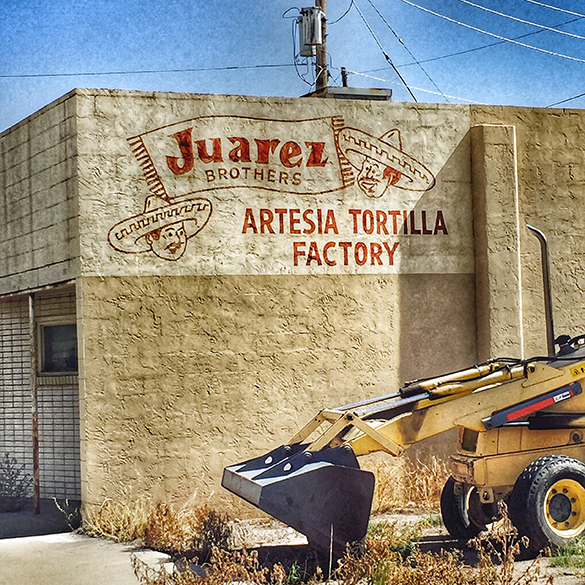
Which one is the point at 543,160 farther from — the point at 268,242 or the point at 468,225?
the point at 268,242

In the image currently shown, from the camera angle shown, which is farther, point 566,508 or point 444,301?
point 444,301

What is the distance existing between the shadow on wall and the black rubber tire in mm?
2232

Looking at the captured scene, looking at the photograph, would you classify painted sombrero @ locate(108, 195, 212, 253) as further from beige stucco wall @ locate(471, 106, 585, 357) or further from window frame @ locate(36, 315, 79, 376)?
beige stucco wall @ locate(471, 106, 585, 357)

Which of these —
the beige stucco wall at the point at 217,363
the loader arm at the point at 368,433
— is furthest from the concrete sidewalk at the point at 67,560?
the loader arm at the point at 368,433

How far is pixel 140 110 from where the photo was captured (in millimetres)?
10734

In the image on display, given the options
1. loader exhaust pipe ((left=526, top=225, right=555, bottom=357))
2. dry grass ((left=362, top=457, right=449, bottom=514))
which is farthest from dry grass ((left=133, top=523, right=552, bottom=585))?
loader exhaust pipe ((left=526, top=225, right=555, bottom=357))

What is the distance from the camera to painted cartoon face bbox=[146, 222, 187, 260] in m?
10.6

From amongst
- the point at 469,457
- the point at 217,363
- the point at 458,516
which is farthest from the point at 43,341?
the point at 469,457

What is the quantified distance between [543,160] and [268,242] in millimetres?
4066

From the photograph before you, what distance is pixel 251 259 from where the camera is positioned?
35.8 feet

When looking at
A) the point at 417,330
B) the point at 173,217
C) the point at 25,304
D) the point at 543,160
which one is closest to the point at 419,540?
the point at 417,330

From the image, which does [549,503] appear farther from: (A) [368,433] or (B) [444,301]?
(B) [444,301]

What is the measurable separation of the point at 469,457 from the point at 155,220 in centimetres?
467

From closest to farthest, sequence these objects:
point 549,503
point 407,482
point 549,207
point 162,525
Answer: point 549,503 → point 162,525 → point 407,482 → point 549,207
